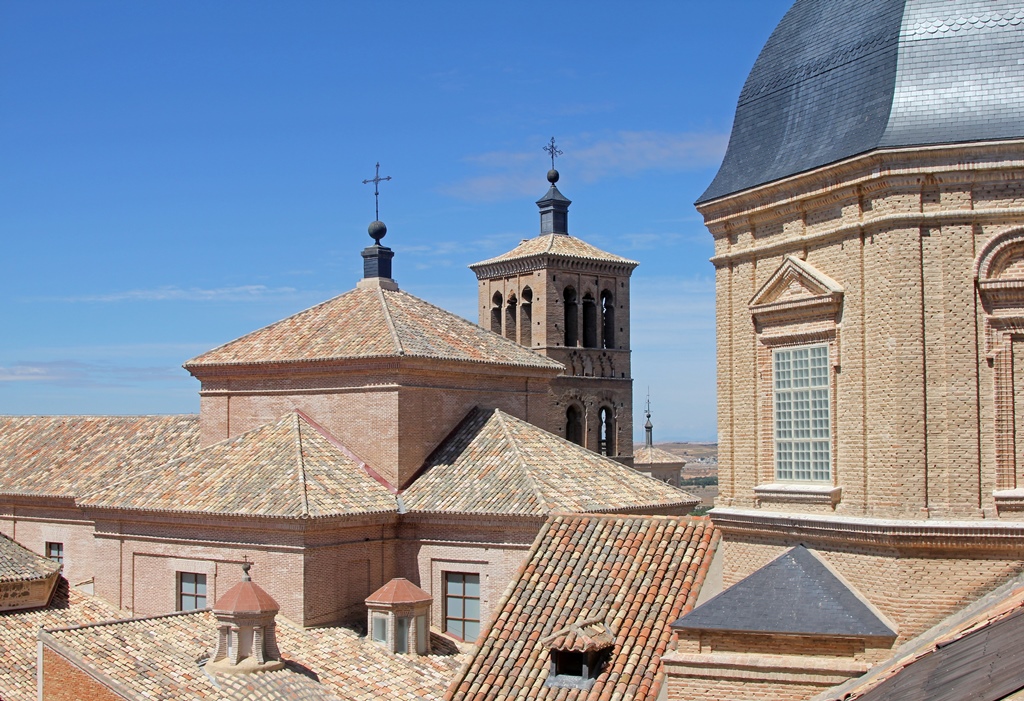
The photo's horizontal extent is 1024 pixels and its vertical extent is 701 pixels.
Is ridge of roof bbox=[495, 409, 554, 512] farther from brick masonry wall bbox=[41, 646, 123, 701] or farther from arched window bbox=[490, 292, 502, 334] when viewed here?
arched window bbox=[490, 292, 502, 334]

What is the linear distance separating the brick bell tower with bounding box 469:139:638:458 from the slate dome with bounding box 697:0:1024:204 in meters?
24.5

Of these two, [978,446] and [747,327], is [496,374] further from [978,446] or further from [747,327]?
[978,446]

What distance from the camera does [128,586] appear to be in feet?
69.3

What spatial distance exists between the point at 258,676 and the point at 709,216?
9.23m

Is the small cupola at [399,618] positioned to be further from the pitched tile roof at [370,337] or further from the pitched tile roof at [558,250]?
the pitched tile roof at [558,250]

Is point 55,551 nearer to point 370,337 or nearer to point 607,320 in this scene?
point 370,337

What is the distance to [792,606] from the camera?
1135 centimetres

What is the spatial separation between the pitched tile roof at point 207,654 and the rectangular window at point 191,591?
1.46 meters

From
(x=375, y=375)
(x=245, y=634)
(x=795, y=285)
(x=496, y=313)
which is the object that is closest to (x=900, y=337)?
(x=795, y=285)

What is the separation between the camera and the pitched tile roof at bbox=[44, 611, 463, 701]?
1595 cm

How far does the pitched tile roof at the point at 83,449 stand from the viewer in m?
25.8

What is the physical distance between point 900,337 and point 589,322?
28.1m

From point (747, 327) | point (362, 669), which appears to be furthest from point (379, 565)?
point (747, 327)

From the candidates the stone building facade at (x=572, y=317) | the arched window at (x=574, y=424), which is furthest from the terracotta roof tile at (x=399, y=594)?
the arched window at (x=574, y=424)
